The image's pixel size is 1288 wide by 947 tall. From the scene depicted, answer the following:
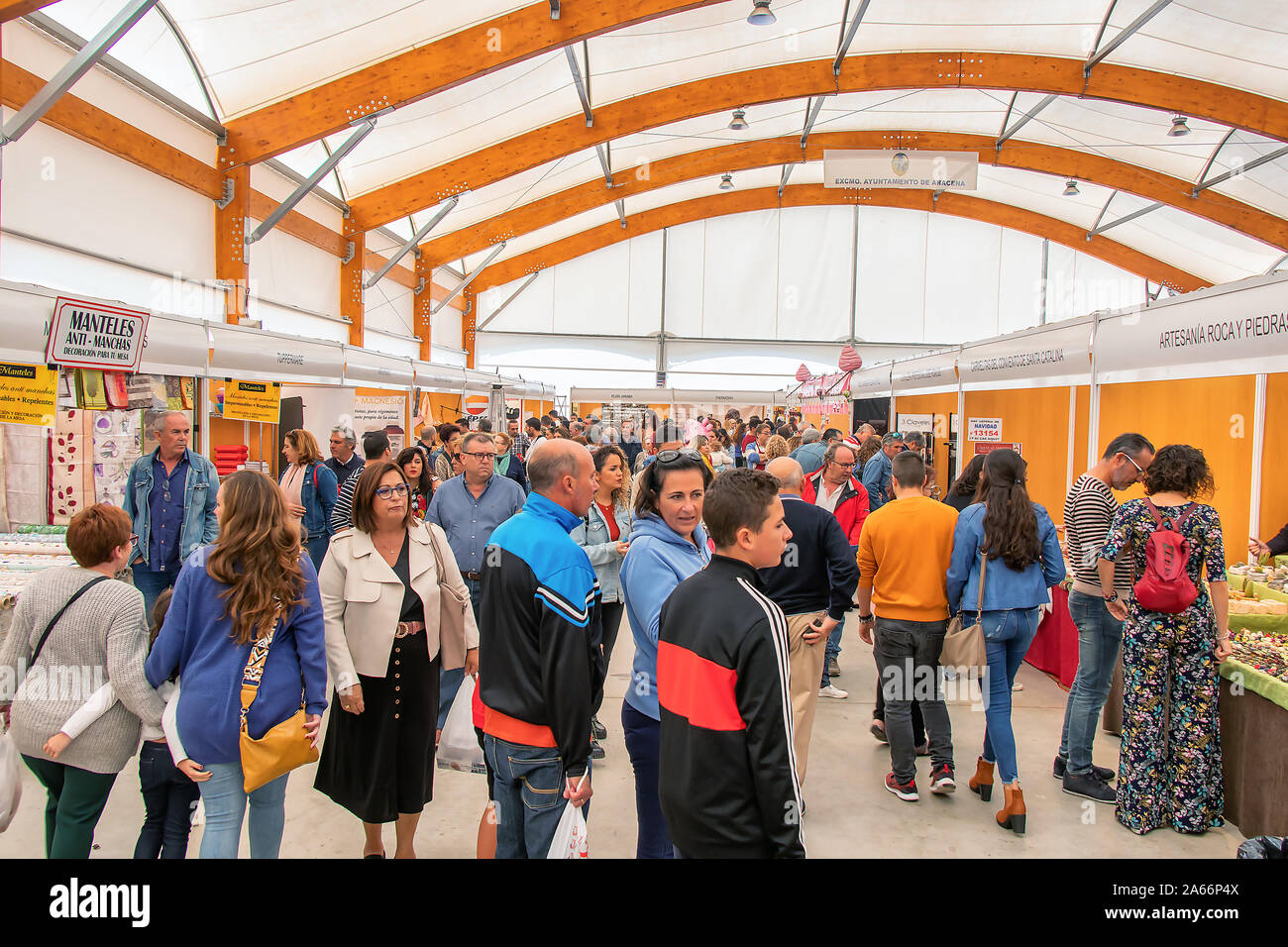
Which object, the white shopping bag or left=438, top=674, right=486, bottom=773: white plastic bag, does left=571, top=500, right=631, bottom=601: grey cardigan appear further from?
the white shopping bag

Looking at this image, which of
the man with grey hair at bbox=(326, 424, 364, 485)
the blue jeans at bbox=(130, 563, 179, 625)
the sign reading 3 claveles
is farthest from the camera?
the sign reading 3 claveles

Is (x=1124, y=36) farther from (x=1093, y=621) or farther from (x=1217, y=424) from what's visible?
(x=1093, y=621)

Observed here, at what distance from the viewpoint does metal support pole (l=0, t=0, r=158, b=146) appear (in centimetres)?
650

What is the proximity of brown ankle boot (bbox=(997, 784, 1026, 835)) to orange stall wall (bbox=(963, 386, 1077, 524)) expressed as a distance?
11.7 feet

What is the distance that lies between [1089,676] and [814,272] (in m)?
19.7

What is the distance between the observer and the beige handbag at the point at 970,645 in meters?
3.46

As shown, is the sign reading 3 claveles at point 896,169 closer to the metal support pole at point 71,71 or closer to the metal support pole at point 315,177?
the metal support pole at point 315,177

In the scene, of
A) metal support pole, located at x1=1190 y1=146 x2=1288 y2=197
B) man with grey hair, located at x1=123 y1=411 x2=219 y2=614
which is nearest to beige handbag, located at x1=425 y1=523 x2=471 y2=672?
man with grey hair, located at x1=123 y1=411 x2=219 y2=614

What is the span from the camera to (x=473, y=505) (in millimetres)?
4188

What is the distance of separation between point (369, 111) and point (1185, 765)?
995 centimetres

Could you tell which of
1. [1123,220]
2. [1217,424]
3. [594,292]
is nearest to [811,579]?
[1217,424]

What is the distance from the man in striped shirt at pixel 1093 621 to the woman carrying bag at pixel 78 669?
3.87 metres

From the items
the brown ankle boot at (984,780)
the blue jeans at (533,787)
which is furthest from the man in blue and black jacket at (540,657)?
the brown ankle boot at (984,780)
